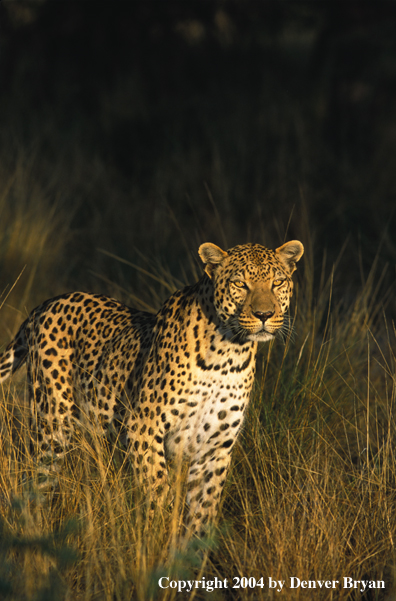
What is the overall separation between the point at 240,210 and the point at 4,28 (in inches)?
305

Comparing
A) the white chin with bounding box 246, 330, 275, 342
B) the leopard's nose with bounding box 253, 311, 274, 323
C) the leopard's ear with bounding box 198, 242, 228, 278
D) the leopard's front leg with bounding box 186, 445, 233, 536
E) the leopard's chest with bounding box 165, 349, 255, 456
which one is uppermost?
the leopard's ear with bounding box 198, 242, 228, 278

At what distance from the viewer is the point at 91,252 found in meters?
8.52

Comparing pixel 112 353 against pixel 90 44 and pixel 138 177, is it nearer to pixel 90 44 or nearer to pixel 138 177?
pixel 138 177

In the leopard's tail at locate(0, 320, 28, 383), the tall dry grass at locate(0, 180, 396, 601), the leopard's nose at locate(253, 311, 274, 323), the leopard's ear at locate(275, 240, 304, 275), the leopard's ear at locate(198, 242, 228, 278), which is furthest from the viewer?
the leopard's tail at locate(0, 320, 28, 383)

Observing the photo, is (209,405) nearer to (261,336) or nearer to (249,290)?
(261,336)

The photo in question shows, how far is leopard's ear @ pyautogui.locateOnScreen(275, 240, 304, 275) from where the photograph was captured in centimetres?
407

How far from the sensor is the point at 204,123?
477 inches

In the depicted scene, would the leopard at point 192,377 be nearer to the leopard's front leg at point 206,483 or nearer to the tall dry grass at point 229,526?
the leopard's front leg at point 206,483

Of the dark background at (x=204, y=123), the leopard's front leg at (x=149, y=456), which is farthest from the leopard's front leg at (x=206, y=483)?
the dark background at (x=204, y=123)

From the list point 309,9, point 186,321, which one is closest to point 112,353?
point 186,321

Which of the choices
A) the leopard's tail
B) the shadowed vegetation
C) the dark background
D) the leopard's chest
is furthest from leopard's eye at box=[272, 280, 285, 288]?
the dark background

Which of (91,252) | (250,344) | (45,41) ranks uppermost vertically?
(45,41)

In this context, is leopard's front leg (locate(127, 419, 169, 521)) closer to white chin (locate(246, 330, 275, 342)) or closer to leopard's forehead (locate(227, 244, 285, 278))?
white chin (locate(246, 330, 275, 342))

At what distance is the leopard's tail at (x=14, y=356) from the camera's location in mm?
4676
